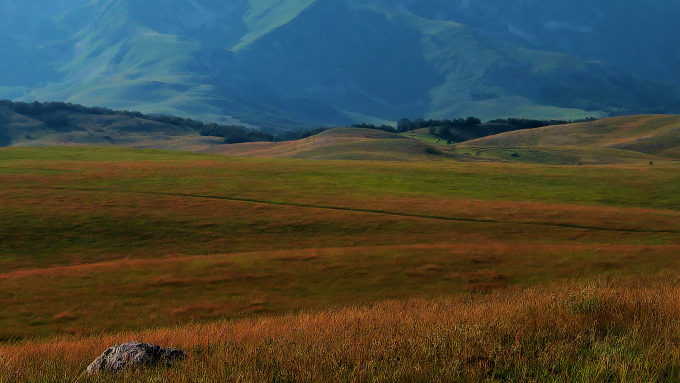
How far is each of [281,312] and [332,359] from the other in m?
16.1

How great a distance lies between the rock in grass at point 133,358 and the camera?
9430mm

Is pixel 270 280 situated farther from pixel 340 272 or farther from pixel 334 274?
pixel 340 272

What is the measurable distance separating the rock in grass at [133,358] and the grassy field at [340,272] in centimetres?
60

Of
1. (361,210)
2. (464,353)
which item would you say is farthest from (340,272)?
(361,210)

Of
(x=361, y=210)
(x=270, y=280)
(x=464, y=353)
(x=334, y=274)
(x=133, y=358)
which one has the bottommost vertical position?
(x=270, y=280)

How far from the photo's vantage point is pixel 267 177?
77.0 meters

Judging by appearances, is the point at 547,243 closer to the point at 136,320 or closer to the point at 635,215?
the point at 635,215

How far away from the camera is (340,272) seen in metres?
31.5

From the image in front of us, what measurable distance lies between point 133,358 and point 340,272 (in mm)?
22079

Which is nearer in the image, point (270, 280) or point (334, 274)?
point (270, 280)

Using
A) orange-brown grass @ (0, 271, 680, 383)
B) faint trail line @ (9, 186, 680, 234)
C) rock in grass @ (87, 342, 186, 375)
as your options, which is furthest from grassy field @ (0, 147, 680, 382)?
rock in grass @ (87, 342, 186, 375)

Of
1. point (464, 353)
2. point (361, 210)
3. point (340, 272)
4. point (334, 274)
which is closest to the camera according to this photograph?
point (464, 353)

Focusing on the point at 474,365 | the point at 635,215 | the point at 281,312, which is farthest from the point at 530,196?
the point at 474,365

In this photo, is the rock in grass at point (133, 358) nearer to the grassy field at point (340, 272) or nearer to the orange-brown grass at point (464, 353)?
the orange-brown grass at point (464, 353)
